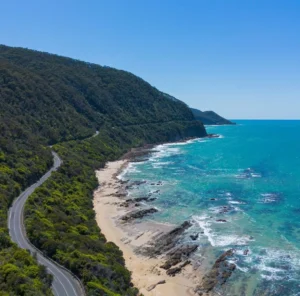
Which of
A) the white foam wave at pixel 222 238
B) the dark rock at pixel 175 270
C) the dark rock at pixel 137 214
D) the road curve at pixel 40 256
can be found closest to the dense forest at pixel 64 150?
the road curve at pixel 40 256

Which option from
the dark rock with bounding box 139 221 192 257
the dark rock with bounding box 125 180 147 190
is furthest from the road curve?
the dark rock with bounding box 125 180 147 190

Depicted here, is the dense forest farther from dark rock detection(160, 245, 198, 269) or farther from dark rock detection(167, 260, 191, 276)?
dark rock detection(160, 245, 198, 269)

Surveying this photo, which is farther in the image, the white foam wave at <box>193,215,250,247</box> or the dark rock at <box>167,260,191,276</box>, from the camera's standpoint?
the white foam wave at <box>193,215,250,247</box>

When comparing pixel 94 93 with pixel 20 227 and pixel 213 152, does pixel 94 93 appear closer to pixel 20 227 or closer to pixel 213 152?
pixel 213 152

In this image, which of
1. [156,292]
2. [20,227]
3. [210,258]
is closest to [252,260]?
[210,258]

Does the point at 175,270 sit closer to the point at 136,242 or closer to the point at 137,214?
the point at 136,242

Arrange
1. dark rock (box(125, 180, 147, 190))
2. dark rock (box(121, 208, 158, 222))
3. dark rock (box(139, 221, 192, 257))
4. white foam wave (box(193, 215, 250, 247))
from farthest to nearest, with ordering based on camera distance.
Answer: dark rock (box(125, 180, 147, 190)), dark rock (box(121, 208, 158, 222)), white foam wave (box(193, 215, 250, 247)), dark rock (box(139, 221, 192, 257))

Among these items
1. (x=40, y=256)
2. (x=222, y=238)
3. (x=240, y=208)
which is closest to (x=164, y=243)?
(x=222, y=238)
